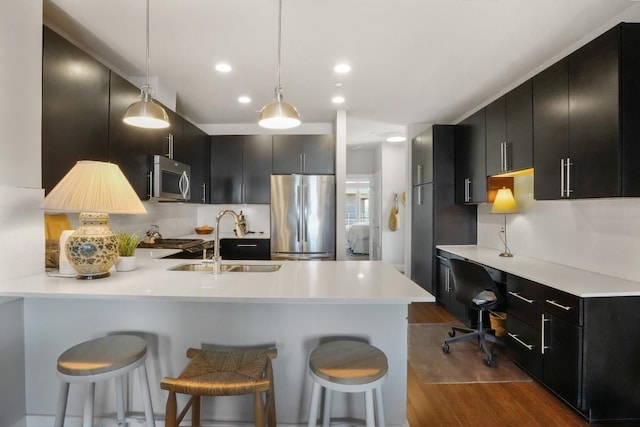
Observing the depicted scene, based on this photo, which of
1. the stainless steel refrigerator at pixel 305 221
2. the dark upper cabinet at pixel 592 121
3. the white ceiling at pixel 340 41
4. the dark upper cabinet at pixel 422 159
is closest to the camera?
the dark upper cabinet at pixel 592 121

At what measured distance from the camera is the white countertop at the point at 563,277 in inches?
71.3

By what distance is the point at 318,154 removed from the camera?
14.5ft

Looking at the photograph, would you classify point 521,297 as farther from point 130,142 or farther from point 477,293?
point 130,142

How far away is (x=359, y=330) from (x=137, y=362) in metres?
1.05

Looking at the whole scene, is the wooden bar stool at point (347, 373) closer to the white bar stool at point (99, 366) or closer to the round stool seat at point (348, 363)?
the round stool seat at point (348, 363)

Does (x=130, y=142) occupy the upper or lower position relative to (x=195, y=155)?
lower

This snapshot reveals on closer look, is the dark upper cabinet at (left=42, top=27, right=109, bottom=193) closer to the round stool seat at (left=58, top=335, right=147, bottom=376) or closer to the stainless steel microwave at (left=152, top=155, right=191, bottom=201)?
the stainless steel microwave at (left=152, top=155, right=191, bottom=201)

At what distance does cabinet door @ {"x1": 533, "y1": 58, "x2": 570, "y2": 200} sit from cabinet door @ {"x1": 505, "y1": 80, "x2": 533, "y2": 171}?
66 millimetres

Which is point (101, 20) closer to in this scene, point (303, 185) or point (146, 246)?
point (146, 246)

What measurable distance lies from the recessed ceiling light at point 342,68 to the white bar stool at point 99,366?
8.60 ft

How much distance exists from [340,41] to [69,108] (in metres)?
1.96

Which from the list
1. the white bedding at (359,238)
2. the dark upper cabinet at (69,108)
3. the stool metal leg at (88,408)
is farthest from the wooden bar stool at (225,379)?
the white bedding at (359,238)

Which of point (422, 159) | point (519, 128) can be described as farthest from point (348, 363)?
point (422, 159)

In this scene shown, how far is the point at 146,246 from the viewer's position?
3.12 metres
